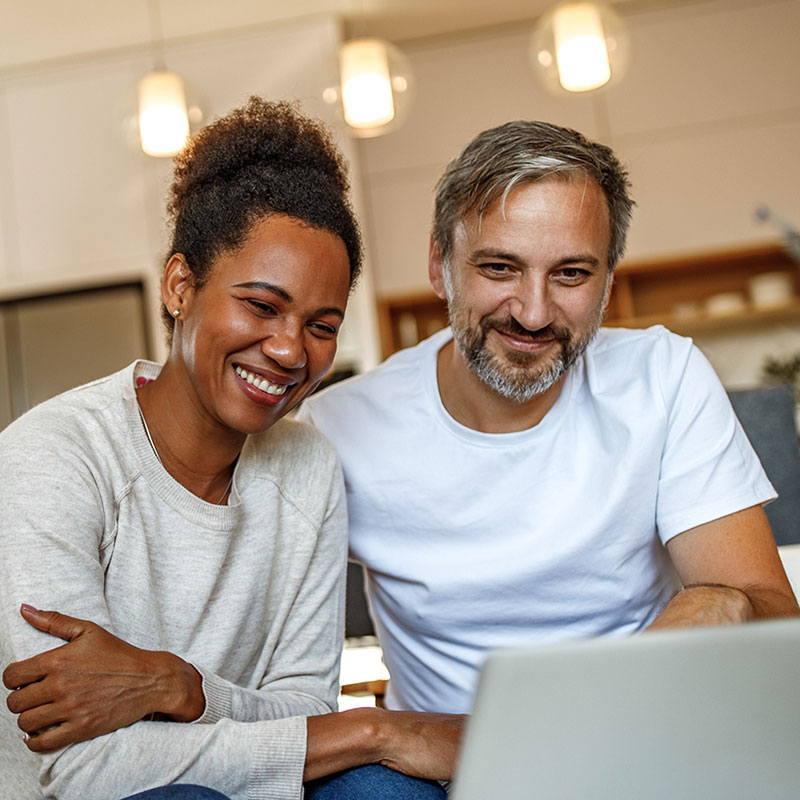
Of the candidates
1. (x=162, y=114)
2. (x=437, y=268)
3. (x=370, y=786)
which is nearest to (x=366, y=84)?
(x=162, y=114)

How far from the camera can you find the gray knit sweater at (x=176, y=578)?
43.2 inches

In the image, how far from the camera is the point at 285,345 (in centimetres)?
127

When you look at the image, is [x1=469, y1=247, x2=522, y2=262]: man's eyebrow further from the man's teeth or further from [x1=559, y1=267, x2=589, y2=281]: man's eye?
the man's teeth

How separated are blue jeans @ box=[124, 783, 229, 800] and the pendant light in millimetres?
2481

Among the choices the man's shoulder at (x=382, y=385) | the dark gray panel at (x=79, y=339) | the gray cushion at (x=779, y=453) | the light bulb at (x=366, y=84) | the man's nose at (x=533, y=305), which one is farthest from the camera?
the dark gray panel at (x=79, y=339)

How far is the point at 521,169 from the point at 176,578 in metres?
0.77

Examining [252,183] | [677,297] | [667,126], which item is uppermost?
[667,126]

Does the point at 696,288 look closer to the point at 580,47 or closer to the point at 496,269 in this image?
the point at 580,47

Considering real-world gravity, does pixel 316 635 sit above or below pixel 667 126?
below

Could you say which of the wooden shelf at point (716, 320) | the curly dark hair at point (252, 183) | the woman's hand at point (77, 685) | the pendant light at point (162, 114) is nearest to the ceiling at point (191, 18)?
the pendant light at point (162, 114)

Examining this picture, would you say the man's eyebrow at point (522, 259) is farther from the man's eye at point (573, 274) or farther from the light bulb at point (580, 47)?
the light bulb at point (580, 47)

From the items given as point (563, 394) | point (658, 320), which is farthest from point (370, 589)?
point (658, 320)

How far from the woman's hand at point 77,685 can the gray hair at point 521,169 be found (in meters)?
0.85

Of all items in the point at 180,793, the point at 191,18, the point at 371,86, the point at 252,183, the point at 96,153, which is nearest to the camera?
the point at 180,793
